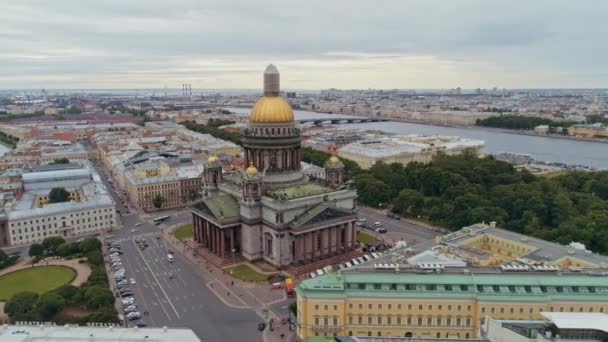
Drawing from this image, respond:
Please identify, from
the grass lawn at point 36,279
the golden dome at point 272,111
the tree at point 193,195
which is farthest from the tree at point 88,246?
the tree at point 193,195

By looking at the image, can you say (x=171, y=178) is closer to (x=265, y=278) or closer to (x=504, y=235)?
(x=265, y=278)

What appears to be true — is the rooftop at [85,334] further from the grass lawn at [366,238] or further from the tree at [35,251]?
the grass lawn at [366,238]

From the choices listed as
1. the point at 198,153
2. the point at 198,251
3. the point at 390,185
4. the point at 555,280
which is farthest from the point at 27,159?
the point at 555,280

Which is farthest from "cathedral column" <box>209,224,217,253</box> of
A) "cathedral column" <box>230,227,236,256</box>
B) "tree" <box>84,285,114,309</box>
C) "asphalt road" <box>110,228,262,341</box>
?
"tree" <box>84,285,114,309</box>

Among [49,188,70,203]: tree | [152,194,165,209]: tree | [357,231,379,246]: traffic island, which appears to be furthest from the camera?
[152,194,165,209]: tree

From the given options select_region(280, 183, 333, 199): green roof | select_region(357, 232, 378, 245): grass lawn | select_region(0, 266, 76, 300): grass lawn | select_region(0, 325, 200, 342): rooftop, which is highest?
select_region(280, 183, 333, 199): green roof

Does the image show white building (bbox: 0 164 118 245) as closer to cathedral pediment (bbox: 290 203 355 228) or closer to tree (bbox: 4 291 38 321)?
tree (bbox: 4 291 38 321)
